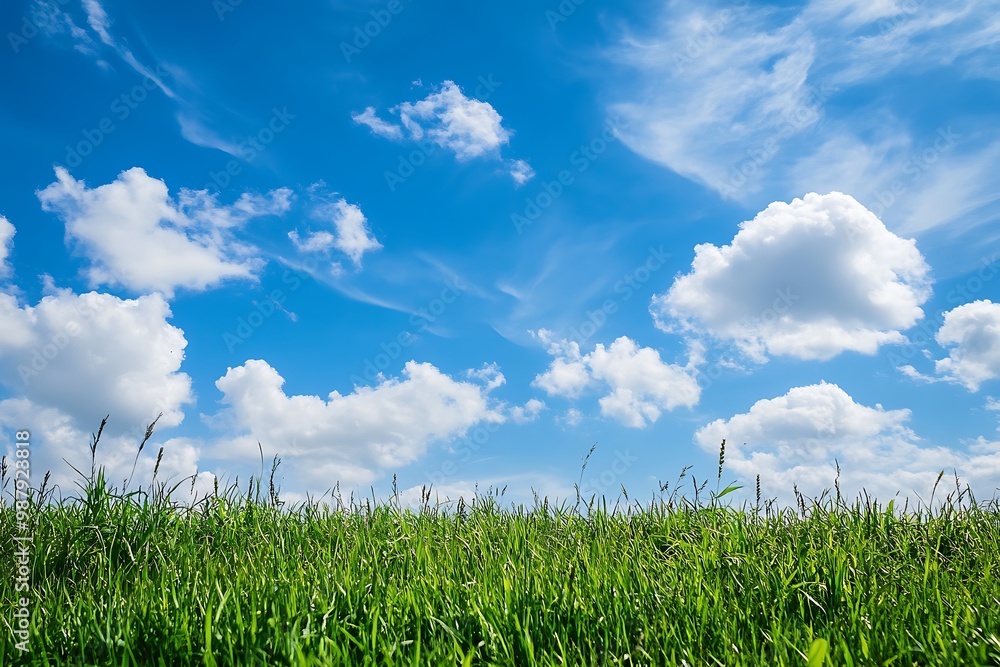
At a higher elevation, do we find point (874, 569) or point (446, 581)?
point (874, 569)

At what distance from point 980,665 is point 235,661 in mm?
3411

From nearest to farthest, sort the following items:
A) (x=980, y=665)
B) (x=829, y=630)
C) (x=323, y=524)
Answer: (x=980, y=665)
(x=829, y=630)
(x=323, y=524)

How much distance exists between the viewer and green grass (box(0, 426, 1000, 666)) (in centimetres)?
357

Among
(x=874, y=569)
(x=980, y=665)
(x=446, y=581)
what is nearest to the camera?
(x=980, y=665)

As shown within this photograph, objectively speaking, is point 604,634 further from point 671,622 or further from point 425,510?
point 425,510

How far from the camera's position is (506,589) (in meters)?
4.05

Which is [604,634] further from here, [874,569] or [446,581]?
[874,569]

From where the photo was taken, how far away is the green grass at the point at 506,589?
11.7ft

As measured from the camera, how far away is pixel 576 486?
7082mm

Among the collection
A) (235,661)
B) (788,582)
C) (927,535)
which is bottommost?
(235,661)

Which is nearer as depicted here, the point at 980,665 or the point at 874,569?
the point at 980,665

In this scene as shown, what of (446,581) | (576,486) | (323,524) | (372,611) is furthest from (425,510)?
(372,611)

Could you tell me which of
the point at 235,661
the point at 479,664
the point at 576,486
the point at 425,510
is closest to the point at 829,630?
the point at 479,664

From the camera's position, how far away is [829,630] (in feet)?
12.1
